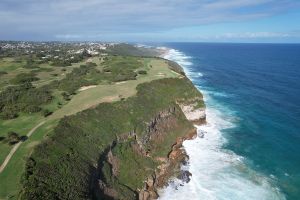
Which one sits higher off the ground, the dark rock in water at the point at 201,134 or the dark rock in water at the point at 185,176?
the dark rock in water at the point at 201,134

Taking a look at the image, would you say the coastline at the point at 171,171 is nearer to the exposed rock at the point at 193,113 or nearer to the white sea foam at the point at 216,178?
the white sea foam at the point at 216,178

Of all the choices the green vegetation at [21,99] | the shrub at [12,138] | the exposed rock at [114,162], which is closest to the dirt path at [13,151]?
the shrub at [12,138]

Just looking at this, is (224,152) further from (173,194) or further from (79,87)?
(79,87)

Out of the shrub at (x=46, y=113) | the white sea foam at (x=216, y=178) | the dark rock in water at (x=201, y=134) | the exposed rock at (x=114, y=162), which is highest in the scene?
the shrub at (x=46, y=113)

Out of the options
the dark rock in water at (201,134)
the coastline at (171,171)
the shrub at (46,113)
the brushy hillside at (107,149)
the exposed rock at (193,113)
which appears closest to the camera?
the brushy hillside at (107,149)

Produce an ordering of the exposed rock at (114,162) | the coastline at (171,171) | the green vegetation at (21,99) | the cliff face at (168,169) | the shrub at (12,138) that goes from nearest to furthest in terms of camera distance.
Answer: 1. the shrub at (12,138)
2. the cliff face at (168,169)
3. the coastline at (171,171)
4. the exposed rock at (114,162)
5. the green vegetation at (21,99)

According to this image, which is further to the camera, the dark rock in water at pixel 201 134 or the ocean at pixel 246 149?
the dark rock in water at pixel 201 134

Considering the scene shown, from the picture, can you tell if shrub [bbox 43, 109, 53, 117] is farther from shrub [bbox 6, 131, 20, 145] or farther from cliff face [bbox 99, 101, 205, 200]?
cliff face [bbox 99, 101, 205, 200]
